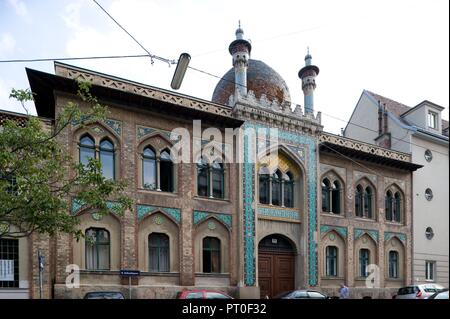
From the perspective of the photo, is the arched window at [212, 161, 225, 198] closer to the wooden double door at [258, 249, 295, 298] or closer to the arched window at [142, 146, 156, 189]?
the arched window at [142, 146, 156, 189]

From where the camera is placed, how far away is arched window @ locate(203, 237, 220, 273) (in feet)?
63.5

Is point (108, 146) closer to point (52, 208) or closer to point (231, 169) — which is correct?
point (231, 169)

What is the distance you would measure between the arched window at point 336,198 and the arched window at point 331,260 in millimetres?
2148

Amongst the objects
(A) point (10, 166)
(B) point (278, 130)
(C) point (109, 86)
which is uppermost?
(C) point (109, 86)

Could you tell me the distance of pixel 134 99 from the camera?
1794cm

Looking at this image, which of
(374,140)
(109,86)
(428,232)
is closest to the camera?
(109,86)

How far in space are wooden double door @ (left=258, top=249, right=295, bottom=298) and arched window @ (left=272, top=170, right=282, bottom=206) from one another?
261 cm

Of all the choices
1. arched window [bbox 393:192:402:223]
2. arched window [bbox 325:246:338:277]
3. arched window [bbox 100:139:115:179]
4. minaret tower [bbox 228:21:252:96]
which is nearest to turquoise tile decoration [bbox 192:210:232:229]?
arched window [bbox 100:139:115:179]

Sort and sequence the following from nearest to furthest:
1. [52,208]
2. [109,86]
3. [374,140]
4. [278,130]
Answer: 1. [52,208]
2. [109,86]
3. [278,130]
4. [374,140]

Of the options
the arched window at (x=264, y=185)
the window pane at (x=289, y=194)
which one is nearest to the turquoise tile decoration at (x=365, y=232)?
the window pane at (x=289, y=194)

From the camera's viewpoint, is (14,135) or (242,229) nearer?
(14,135)

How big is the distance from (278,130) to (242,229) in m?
5.54

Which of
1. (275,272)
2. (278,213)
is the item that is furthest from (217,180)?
(275,272)

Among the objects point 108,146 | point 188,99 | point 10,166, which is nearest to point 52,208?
point 10,166
